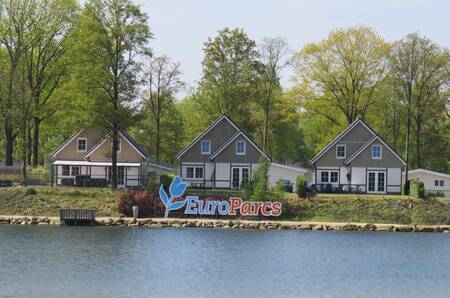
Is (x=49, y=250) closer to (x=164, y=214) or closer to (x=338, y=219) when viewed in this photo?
(x=164, y=214)

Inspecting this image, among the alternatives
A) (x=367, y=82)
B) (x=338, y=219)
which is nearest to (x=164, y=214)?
(x=338, y=219)

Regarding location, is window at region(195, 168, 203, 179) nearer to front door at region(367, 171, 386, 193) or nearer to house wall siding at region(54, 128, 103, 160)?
house wall siding at region(54, 128, 103, 160)

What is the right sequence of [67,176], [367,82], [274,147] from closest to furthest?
[67,176] < [367,82] < [274,147]

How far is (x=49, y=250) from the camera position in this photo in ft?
144

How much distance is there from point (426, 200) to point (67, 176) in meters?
28.9

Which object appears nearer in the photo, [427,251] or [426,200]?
[427,251]

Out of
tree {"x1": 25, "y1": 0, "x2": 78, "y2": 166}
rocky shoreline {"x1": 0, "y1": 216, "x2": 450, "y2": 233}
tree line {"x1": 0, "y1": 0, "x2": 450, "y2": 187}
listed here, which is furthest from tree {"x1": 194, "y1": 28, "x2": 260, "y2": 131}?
rocky shoreline {"x1": 0, "y1": 216, "x2": 450, "y2": 233}

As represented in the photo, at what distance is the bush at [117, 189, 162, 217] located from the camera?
5991cm

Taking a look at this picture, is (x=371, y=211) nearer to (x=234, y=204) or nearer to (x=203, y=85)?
(x=234, y=204)

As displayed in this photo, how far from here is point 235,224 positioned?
57.2 meters

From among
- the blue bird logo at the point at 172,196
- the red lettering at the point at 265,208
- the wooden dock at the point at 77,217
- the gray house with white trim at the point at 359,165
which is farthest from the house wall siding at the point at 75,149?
the red lettering at the point at 265,208

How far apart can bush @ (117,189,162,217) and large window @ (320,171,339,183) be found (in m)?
15.3

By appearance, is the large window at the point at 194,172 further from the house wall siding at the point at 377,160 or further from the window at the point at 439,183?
the window at the point at 439,183

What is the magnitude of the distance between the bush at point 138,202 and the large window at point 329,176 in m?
15.3
